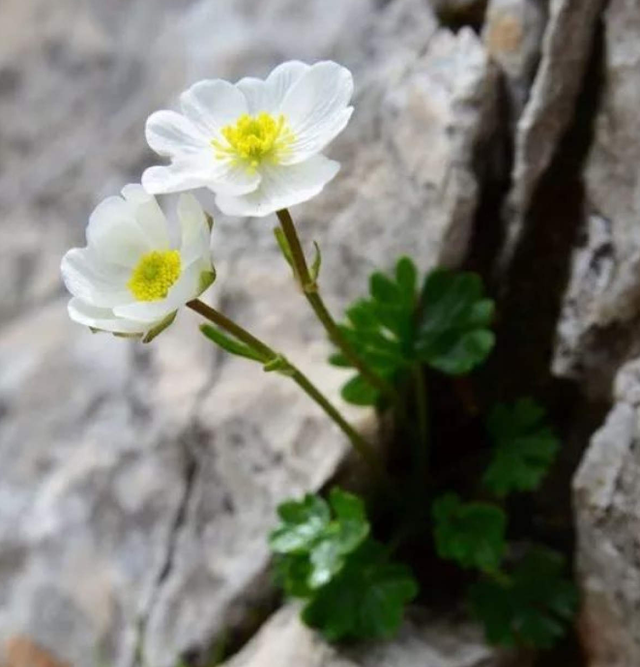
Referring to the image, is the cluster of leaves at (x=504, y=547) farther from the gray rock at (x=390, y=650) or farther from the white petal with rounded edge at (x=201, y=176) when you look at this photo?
the white petal with rounded edge at (x=201, y=176)

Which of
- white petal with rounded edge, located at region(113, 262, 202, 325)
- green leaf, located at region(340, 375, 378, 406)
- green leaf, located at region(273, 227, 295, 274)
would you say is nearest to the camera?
white petal with rounded edge, located at region(113, 262, 202, 325)

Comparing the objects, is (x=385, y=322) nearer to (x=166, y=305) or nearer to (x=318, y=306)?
(x=318, y=306)

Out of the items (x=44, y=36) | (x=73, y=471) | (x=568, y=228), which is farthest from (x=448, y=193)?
(x=44, y=36)

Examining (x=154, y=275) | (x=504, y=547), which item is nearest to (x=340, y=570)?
(x=504, y=547)

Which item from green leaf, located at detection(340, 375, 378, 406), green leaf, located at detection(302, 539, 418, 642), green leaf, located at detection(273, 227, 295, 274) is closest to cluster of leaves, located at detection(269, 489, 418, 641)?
green leaf, located at detection(302, 539, 418, 642)

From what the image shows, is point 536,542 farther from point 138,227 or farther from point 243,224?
point 138,227

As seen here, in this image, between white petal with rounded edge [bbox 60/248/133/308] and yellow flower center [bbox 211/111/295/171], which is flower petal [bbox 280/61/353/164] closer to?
yellow flower center [bbox 211/111/295/171]
